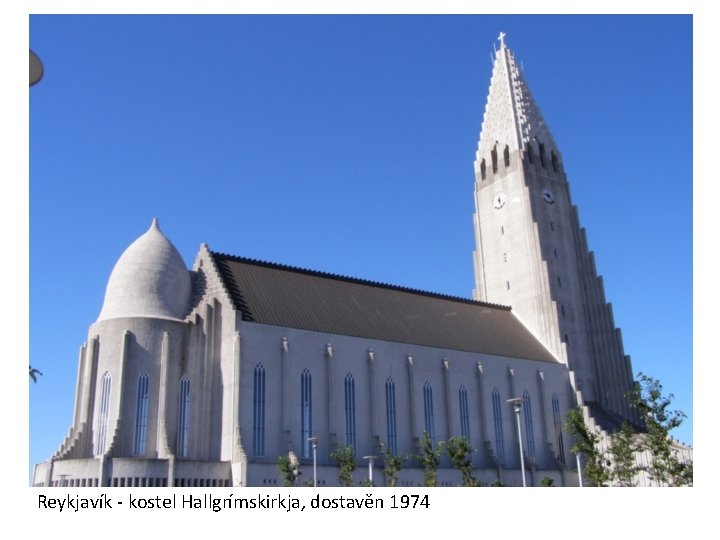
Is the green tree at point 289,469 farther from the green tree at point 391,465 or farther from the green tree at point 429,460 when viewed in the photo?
the green tree at point 429,460

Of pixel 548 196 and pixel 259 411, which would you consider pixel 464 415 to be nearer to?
pixel 259 411

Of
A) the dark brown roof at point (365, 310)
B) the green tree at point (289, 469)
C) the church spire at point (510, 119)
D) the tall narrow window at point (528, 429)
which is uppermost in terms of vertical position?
the church spire at point (510, 119)

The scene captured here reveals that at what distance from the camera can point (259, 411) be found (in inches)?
1741

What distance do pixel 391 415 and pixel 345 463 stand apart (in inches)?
324

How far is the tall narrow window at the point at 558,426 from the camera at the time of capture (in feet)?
189

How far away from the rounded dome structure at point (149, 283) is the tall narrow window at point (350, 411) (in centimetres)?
1271

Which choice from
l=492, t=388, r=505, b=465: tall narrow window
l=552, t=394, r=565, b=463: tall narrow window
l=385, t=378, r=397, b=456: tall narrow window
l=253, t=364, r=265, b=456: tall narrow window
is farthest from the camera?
l=552, t=394, r=565, b=463: tall narrow window

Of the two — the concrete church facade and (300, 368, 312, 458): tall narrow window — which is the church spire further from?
(300, 368, 312, 458): tall narrow window

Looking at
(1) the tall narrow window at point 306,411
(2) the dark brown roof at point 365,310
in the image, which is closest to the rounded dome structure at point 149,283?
(2) the dark brown roof at point 365,310

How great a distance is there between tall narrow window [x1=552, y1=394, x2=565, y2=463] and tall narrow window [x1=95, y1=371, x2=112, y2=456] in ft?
116

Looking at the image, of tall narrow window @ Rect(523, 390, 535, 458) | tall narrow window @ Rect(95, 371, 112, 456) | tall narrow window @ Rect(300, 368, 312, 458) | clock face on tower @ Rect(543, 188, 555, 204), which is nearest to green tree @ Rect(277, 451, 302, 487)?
tall narrow window @ Rect(300, 368, 312, 458)

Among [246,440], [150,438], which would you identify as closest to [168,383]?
[150,438]

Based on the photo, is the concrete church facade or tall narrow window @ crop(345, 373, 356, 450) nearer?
the concrete church facade

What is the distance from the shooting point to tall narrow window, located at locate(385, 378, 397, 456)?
1927 inches
